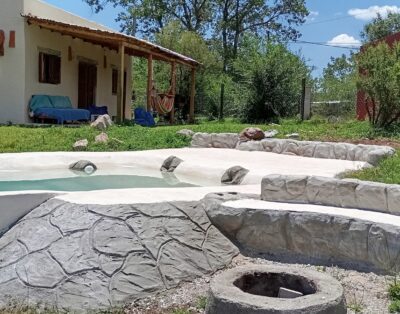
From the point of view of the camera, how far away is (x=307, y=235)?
442 cm

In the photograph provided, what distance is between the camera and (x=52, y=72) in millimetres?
15000

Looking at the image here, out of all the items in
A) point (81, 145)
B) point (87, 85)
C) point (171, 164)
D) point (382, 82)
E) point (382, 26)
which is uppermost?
point (382, 26)

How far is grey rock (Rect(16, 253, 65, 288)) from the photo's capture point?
12.5 ft

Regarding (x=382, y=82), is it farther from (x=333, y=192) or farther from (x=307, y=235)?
(x=307, y=235)

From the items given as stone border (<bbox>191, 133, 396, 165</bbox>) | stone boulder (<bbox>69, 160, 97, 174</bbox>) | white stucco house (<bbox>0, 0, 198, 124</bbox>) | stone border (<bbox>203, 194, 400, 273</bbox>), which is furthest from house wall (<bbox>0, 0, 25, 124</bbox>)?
stone border (<bbox>203, 194, 400, 273</bbox>)

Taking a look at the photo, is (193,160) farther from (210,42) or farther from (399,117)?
(210,42)

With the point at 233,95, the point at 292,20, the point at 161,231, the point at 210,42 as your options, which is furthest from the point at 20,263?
the point at 292,20

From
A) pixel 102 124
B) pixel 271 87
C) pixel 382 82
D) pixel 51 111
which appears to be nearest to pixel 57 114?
pixel 51 111

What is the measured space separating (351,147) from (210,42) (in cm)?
2503

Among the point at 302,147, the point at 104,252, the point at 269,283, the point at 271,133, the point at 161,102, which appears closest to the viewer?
the point at 269,283

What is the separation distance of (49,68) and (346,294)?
12.8 metres

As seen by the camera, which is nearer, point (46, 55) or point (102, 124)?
point (102, 124)

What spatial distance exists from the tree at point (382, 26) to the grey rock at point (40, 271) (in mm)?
37003

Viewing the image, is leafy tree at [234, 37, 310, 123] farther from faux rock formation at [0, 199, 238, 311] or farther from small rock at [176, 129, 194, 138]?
faux rock formation at [0, 199, 238, 311]
